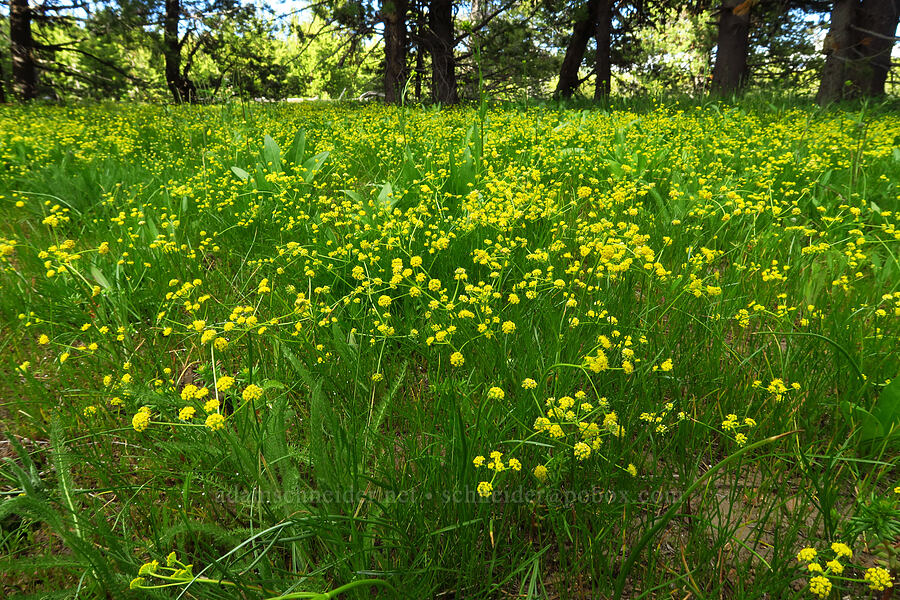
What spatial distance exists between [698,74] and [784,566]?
36.8 m

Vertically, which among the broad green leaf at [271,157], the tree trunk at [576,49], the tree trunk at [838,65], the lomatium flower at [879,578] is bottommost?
the lomatium flower at [879,578]

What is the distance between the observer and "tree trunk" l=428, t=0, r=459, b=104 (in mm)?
10769

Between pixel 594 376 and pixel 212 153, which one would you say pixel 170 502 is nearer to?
pixel 594 376

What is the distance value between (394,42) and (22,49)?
33.8 ft

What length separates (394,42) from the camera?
10336mm

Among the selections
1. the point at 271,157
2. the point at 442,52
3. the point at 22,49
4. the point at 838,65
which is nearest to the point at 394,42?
the point at 442,52

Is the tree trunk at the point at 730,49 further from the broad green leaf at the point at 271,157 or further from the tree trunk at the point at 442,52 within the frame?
the broad green leaf at the point at 271,157

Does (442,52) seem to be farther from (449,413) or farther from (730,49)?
(449,413)

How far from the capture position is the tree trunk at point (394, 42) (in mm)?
10086

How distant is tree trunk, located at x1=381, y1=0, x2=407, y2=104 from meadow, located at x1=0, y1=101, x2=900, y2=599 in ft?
27.5

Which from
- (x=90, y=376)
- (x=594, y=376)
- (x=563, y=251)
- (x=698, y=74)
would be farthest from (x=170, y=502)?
(x=698, y=74)

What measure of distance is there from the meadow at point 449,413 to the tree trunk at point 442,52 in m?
8.53

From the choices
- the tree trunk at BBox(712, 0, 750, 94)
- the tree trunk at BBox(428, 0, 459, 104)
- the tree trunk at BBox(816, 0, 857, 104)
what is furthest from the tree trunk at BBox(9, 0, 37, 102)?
the tree trunk at BBox(816, 0, 857, 104)

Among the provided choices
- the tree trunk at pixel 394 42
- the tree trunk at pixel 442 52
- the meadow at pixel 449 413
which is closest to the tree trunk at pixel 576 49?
the tree trunk at pixel 442 52
